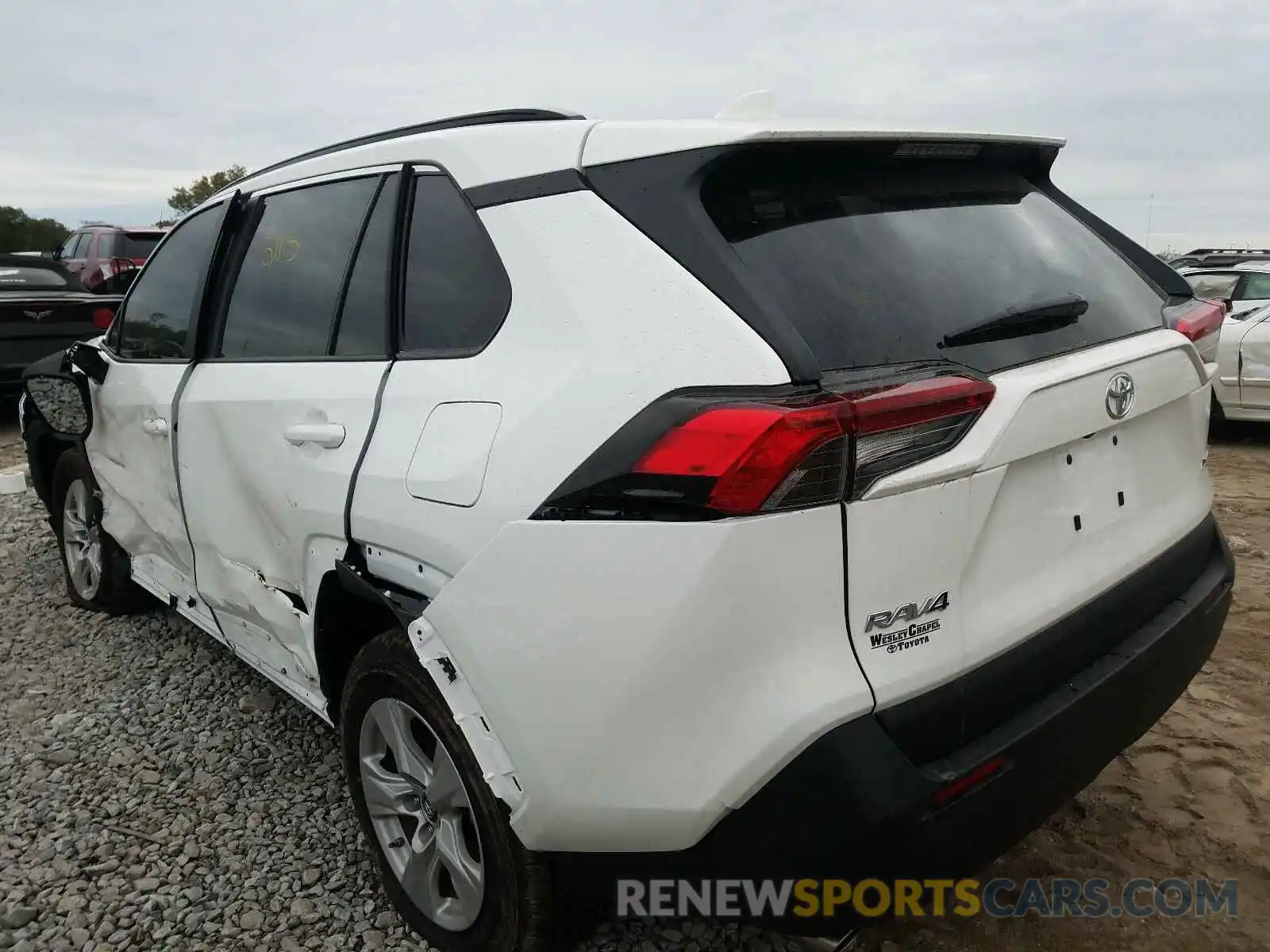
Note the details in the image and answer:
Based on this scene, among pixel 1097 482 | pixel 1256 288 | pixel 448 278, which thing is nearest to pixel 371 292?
pixel 448 278

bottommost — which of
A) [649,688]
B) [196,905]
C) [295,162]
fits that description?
[196,905]

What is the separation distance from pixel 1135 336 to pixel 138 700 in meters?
3.44

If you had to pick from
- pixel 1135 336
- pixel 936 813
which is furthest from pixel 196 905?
pixel 1135 336

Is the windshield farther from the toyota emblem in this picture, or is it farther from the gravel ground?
the toyota emblem

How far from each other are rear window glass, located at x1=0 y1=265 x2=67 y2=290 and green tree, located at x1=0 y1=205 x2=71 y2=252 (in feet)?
107

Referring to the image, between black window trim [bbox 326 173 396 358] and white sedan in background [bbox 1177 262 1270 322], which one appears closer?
black window trim [bbox 326 173 396 358]

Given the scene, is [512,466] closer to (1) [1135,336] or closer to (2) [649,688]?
(2) [649,688]

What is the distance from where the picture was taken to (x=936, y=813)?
60.8 inches

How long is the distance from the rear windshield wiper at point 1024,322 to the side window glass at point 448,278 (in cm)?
87

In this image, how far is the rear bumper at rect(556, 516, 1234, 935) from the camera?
1.48 meters

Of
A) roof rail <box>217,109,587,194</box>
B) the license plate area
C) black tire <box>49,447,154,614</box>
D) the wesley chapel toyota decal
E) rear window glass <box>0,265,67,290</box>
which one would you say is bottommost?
black tire <box>49,447,154,614</box>

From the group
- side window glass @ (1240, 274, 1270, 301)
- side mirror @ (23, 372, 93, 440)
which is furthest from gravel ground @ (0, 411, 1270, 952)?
side window glass @ (1240, 274, 1270, 301)

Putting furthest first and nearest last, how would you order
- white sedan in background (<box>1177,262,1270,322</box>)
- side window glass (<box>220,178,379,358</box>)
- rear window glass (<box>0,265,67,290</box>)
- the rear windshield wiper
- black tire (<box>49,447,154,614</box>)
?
1. rear window glass (<box>0,265,67,290</box>)
2. white sedan in background (<box>1177,262,1270,322</box>)
3. black tire (<box>49,447,154,614</box>)
4. side window glass (<box>220,178,379,358</box>)
5. the rear windshield wiper

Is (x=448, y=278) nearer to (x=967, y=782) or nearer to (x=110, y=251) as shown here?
(x=967, y=782)
